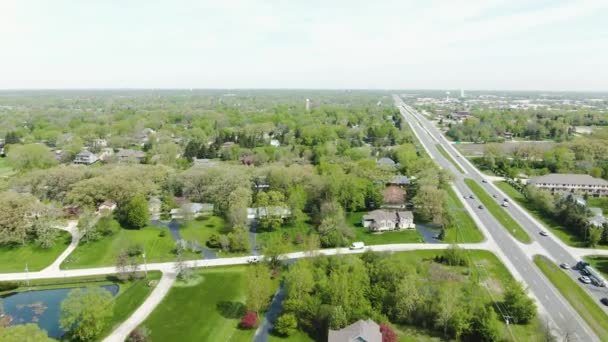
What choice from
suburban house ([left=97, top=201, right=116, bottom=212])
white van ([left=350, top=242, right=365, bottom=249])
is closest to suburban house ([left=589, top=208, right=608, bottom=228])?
white van ([left=350, top=242, right=365, bottom=249])

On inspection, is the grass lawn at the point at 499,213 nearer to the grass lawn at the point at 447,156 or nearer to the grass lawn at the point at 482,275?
the grass lawn at the point at 482,275

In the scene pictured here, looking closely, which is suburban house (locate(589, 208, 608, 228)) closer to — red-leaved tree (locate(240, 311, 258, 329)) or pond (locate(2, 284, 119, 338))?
red-leaved tree (locate(240, 311, 258, 329))

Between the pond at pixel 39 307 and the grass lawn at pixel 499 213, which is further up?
the grass lawn at pixel 499 213

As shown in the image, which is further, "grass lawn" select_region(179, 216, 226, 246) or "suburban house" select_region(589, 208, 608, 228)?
"grass lawn" select_region(179, 216, 226, 246)

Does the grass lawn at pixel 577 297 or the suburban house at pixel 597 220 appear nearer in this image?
the grass lawn at pixel 577 297

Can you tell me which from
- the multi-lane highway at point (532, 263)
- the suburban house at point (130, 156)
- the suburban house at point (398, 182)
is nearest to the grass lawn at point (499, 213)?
the multi-lane highway at point (532, 263)

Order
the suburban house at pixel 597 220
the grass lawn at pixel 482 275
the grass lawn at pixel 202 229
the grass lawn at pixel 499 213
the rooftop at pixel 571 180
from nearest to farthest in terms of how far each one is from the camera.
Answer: the grass lawn at pixel 482 275
the suburban house at pixel 597 220
the grass lawn at pixel 202 229
the grass lawn at pixel 499 213
the rooftop at pixel 571 180
